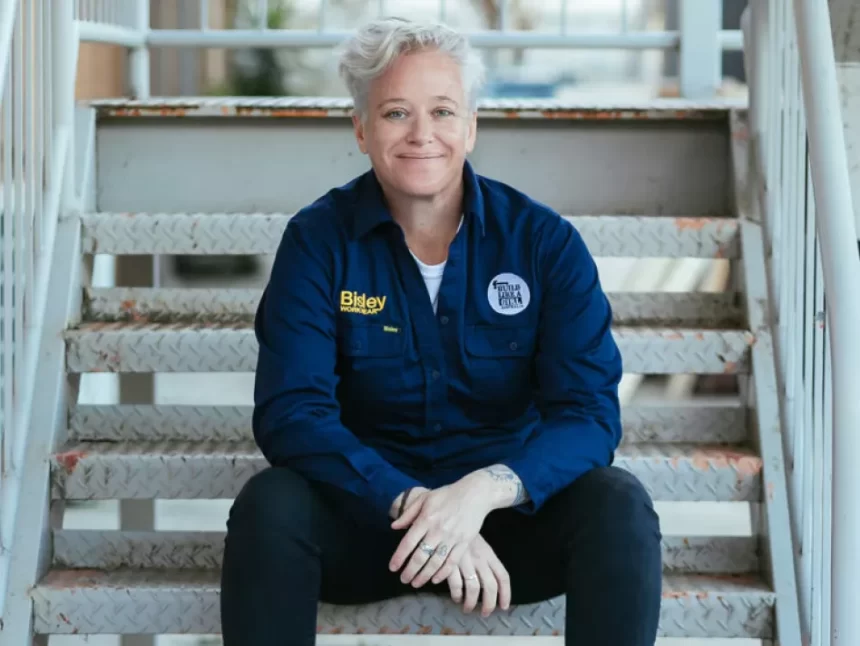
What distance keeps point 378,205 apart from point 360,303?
154mm

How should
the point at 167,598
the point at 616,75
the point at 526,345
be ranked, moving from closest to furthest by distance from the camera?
the point at 526,345 < the point at 167,598 < the point at 616,75

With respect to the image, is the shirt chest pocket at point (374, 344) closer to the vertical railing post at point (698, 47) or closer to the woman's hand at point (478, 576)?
the woman's hand at point (478, 576)

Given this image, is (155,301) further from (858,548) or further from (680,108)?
(858,548)

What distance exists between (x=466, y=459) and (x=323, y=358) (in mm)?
275

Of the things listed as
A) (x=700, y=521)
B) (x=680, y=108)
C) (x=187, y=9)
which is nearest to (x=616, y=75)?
(x=187, y=9)

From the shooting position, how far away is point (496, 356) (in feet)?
6.04

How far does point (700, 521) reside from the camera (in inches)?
199

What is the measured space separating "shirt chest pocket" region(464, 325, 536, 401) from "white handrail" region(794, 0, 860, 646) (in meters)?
0.45

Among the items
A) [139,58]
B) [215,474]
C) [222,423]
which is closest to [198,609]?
[215,474]

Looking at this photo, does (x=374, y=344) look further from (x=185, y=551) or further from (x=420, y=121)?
(x=185, y=551)

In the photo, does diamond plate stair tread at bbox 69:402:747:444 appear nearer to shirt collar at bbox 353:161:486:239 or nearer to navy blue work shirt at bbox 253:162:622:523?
navy blue work shirt at bbox 253:162:622:523

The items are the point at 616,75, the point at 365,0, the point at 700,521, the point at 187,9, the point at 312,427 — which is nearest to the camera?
the point at 312,427

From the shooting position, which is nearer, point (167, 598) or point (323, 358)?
point (323, 358)

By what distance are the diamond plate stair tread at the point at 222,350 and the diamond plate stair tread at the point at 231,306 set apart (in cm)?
15
